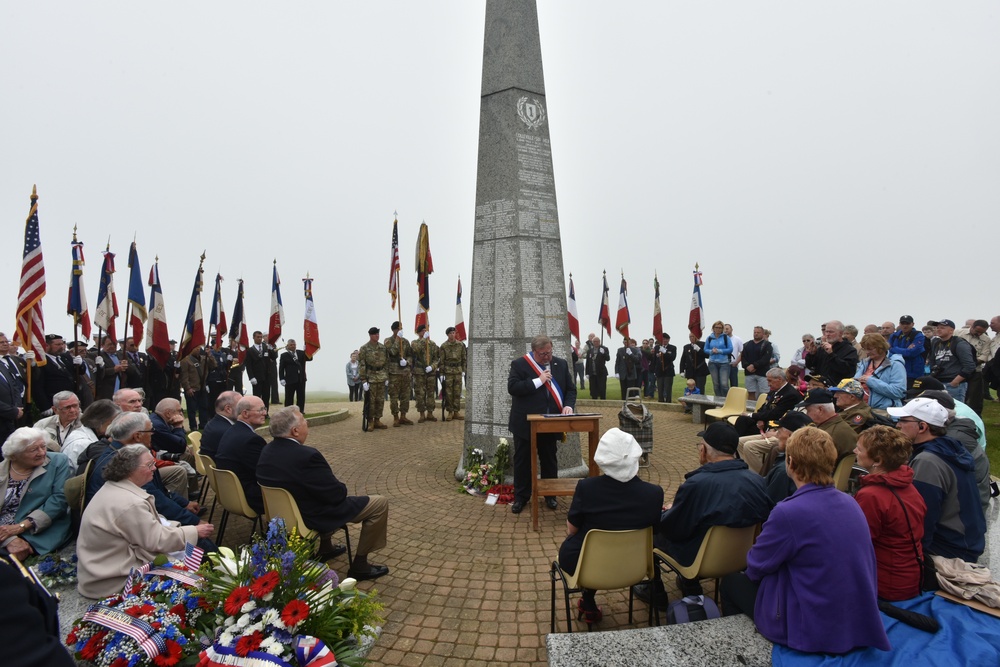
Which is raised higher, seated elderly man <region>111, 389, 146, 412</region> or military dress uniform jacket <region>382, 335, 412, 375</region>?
military dress uniform jacket <region>382, 335, 412, 375</region>

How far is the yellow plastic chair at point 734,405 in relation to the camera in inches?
377

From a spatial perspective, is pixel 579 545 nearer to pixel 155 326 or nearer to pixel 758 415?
pixel 758 415

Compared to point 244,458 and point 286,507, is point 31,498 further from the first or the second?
point 286,507

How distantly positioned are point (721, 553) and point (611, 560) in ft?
2.71

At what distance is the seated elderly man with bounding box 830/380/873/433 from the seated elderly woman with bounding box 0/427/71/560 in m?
7.28

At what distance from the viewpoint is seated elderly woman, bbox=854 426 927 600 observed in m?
3.08

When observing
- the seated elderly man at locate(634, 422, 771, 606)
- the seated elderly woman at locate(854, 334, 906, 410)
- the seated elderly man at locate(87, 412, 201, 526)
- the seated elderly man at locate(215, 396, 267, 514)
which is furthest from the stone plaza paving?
the seated elderly woman at locate(854, 334, 906, 410)

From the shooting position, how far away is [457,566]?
4.82 m

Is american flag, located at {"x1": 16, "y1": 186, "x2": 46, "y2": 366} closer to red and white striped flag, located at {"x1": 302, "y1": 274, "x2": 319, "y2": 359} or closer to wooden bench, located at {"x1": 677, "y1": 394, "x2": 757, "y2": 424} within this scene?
red and white striped flag, located at {"x1": 302, "y1": 274, "x2": 319, "y2": 359}

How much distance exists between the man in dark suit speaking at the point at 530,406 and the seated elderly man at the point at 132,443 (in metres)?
3.44

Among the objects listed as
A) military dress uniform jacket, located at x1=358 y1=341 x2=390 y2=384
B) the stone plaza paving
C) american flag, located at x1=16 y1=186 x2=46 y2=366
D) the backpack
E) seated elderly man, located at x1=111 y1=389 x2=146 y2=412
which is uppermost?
american flag, located at x1=16 y1=186 x2=46 y2=366

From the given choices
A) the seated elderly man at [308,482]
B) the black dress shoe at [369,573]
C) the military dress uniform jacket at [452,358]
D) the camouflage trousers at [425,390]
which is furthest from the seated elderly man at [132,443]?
the military dress uniform jacket at [452,358]

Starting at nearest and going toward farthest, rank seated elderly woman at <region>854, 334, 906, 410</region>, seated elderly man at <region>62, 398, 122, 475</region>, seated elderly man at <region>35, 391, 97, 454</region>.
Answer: seated elderly man at <region>62, 398, 122, 475</region>, seated elderly man at <region>35, 391, 97, 454</region>, seated elderly woman at <region>854, 334, 906, 410</region>

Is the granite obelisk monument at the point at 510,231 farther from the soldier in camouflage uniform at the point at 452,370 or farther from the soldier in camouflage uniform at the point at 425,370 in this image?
the soldier in camouflage uniform at the point at 452,370
